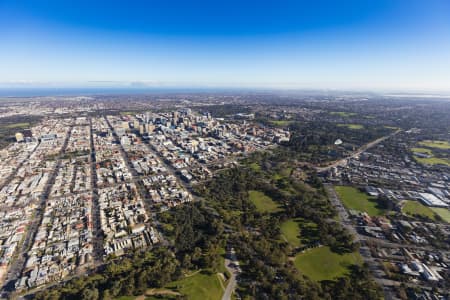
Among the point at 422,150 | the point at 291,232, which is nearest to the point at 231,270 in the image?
the point at 291,232

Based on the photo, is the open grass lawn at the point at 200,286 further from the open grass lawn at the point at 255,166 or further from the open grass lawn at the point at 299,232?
the open grass lawn at the point at 255,166

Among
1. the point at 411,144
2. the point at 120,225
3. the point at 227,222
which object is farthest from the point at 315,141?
the point at 120,225

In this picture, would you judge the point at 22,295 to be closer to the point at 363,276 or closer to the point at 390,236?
the point at 363,276

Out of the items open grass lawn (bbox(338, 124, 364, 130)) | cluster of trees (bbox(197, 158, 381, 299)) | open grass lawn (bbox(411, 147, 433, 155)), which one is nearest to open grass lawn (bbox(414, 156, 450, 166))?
open grass lawn (bbox(411, 147, 433, 155))

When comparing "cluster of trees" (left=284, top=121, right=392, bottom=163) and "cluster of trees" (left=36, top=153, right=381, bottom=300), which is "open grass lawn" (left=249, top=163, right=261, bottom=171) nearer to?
"cluster of trees" (left=36, top=153, right=381, bottom=300)

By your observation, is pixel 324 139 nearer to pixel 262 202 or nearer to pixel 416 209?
pixel 416 209
